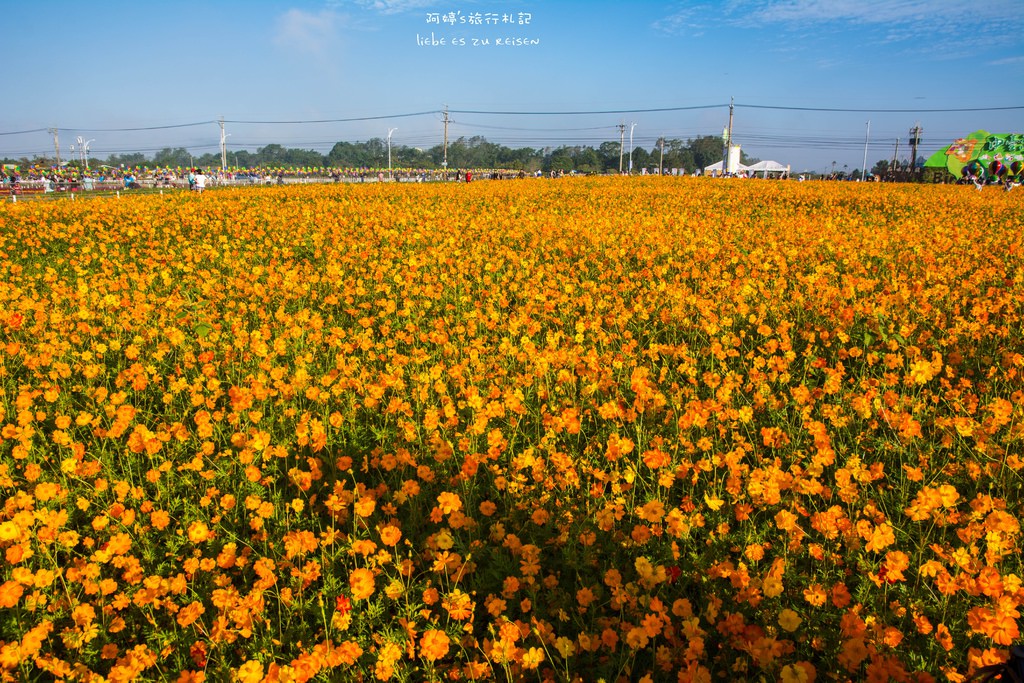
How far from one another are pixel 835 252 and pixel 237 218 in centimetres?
827

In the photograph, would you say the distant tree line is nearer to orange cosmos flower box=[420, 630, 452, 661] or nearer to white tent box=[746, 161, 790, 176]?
white tent box=[746, 161, 790, 176]

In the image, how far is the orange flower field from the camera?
1627mm

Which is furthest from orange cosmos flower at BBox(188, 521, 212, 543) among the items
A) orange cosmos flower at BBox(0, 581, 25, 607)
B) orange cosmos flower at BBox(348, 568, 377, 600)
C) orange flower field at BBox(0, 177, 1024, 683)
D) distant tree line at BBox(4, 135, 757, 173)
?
distant tree line at BBox(4, 135, 757, 173)

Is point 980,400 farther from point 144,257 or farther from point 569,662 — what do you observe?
point 144,257

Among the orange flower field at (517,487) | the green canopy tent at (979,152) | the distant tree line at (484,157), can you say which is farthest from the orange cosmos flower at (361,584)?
the distant tree line at (484,157)

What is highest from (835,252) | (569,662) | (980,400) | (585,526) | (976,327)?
(835,252)

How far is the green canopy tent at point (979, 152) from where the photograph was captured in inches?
1344

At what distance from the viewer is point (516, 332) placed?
378cm

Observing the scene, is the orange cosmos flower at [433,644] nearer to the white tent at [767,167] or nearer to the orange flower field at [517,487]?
the orange flower field at [517,487]

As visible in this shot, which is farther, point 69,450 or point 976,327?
point 976,327

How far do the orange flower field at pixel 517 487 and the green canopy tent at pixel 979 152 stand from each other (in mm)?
38399

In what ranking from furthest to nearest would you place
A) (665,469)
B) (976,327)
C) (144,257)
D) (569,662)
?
→ (144,257), (976,327), (665,469), (569,662)

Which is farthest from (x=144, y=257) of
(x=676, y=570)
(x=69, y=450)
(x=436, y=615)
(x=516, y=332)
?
(x=676, y=570)

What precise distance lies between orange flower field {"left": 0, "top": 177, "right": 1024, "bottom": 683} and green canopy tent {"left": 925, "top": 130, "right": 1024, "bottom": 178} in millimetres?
38399
